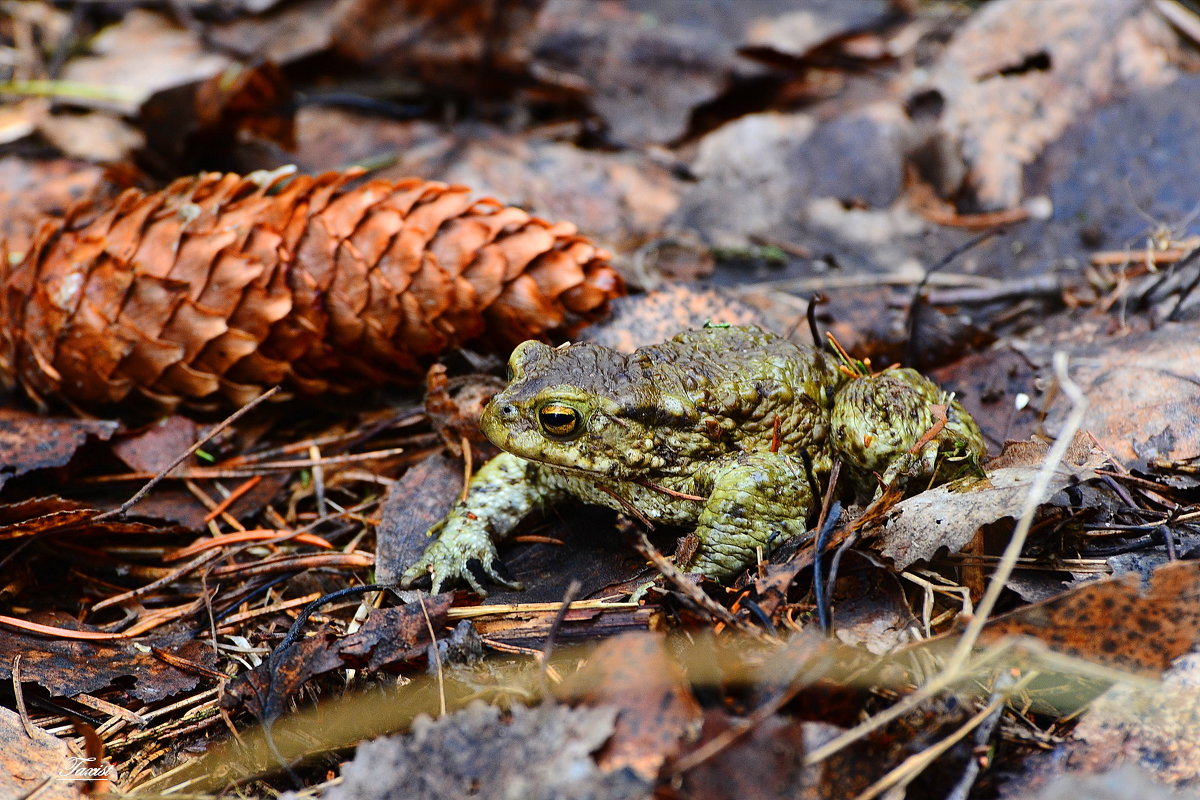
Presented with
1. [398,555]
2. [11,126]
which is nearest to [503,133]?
[11,126]

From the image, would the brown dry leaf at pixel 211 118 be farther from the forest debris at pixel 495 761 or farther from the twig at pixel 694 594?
the forest debris at pixel 495 761

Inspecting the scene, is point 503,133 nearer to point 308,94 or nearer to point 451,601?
point 308,94

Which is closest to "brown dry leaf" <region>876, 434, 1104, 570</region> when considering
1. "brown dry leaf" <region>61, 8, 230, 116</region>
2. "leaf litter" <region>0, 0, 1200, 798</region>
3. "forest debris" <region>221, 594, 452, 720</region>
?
"leaf litter" <region>0, 0, 1200, 798</region>

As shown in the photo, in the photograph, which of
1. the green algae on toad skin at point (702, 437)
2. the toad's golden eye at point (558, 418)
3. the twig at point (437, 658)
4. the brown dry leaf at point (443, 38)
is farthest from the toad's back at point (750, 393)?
the brown dry leaf at point (443, 38)

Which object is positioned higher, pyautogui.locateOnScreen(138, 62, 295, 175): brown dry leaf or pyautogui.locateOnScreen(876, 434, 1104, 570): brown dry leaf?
pyautogui.locateOnScreen(138, 62, 295, 175): brown dry leaf

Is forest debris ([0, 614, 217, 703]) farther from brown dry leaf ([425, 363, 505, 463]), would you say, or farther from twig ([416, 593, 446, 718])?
brown dry leaf ([425, 363, 505, 463])
